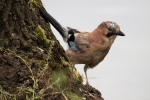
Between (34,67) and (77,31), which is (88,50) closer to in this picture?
(77,31)

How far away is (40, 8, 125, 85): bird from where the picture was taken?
6.21 m

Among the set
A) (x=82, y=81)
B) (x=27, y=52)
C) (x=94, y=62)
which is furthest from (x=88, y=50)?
(x=27, y=52)

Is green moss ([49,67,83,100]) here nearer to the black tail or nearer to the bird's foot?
the bird's foot

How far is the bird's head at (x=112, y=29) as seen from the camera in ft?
20.2

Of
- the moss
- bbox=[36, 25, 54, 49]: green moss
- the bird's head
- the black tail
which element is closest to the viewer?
bbox=[36, 25, 54, 49]: green moss

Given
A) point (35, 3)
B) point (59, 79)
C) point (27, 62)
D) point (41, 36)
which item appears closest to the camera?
point (27, 62)

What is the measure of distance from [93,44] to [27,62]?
2.78 metres

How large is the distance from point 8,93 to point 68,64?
36.1 inches

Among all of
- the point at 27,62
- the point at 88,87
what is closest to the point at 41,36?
the point at 27,62

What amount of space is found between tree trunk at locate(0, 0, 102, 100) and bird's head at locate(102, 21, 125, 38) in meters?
2.34

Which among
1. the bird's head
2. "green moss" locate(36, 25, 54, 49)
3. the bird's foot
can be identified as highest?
"green moss" locate(36, 25, 54, 49)

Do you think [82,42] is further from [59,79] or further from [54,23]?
[59,79]

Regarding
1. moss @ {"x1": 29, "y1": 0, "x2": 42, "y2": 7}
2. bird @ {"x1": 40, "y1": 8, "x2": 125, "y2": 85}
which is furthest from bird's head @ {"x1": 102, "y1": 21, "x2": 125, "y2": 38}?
moss @ {"x1": 29, "y1": 0, "x2": 42, "y2": 7}

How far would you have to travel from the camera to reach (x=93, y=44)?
623 cm
